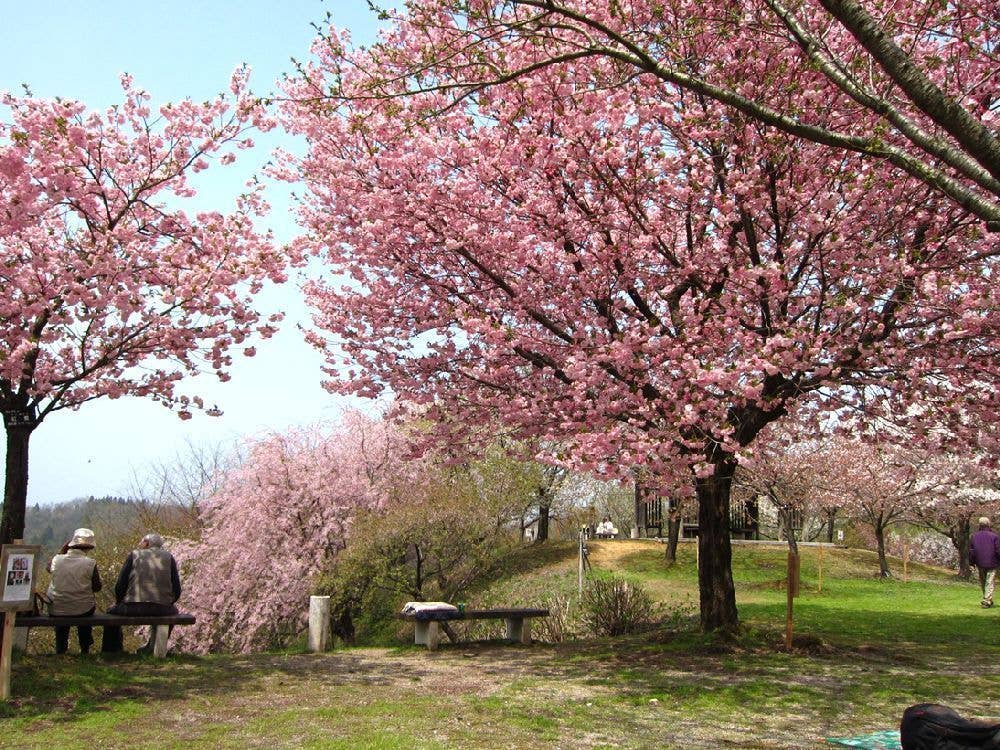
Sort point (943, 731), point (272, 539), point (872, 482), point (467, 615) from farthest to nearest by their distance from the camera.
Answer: point (872, 482), point (272, 539), point (467, 615), point (943, 731)

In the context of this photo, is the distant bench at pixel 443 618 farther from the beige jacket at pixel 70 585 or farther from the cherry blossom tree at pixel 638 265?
the beige jacket at pixel 70 585

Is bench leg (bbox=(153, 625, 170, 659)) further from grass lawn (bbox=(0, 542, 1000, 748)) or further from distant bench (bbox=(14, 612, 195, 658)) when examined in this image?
grass lawn (bbox=(0, 542, 1000, 748))

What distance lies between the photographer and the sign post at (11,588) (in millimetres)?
6918

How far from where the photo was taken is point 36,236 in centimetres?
937

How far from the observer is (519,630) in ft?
42.1

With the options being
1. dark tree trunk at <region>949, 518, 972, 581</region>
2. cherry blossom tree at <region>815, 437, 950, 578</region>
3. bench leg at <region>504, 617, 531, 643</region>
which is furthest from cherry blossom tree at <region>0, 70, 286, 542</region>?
dark tree trunk at <region>949, 518, 972, 581</region>

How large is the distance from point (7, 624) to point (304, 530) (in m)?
12.6

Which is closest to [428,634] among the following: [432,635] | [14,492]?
[432,635]

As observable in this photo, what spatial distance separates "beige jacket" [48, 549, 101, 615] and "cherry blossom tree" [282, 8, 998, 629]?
159 inches

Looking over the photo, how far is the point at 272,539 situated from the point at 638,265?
40.7ft

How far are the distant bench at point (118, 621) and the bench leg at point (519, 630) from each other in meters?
5.08

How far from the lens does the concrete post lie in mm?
11555

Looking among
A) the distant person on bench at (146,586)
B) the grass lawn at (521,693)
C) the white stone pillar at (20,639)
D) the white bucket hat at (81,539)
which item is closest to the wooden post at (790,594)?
the grass lawn at (521,693)

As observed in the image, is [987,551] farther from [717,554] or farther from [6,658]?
[6,658]
